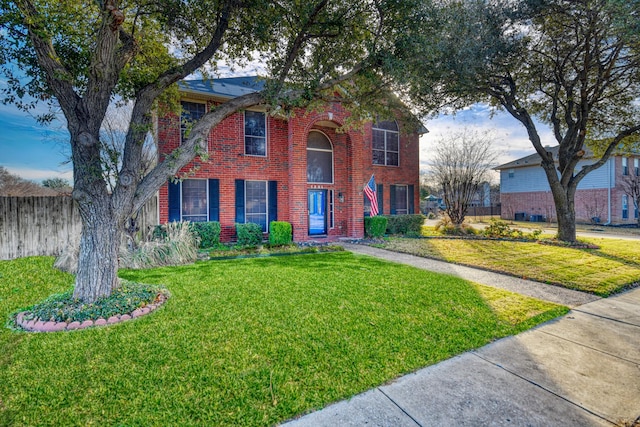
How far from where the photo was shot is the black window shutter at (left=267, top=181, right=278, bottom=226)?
11836 millimetres

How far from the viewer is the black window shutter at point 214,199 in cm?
1068

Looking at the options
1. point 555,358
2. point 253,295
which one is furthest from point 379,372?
point 253,295

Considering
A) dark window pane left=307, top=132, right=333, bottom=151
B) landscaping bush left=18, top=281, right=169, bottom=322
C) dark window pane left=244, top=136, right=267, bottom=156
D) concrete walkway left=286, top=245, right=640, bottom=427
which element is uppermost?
dark window pane left=307, top=132, right=333, bottom=151

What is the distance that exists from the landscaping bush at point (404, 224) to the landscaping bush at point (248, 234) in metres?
6.47

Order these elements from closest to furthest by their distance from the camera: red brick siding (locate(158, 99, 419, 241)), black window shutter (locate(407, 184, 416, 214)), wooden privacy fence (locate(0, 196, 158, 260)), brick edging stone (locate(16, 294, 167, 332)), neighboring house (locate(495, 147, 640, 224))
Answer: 1. brick edging stone (locate(16, 294, 167, 332))
2. wooden privacy fence (locate(0, 196, 158, 260))
3. red brick siding (locate(158, 99, 419, 241))
4. black window shutter (locate(407, 184, 416, 214))
5. neighboring house (locate(495, 147, 640, 224))

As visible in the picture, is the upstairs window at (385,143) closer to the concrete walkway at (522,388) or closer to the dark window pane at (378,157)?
the dark window pane at (378,157)

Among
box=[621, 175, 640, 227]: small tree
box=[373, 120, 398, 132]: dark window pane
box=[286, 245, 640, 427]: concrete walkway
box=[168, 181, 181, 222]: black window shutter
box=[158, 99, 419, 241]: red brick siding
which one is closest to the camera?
box=[286, 245, 640, 427]: concrete walkway

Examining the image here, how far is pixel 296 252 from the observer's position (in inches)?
368

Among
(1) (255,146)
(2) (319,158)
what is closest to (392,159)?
(2) (319,158)

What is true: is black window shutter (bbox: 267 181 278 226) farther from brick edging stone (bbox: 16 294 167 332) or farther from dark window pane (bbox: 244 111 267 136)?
brick edging stone (bbox: 16 294 167 332)

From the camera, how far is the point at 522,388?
2.56 metres

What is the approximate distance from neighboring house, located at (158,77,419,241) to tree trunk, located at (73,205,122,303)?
15.4ft

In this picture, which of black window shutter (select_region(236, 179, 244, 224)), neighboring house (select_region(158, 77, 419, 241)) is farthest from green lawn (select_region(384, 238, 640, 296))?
black window shutter (select_region(236, 179, 244, 224))

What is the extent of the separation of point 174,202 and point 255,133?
402cm
